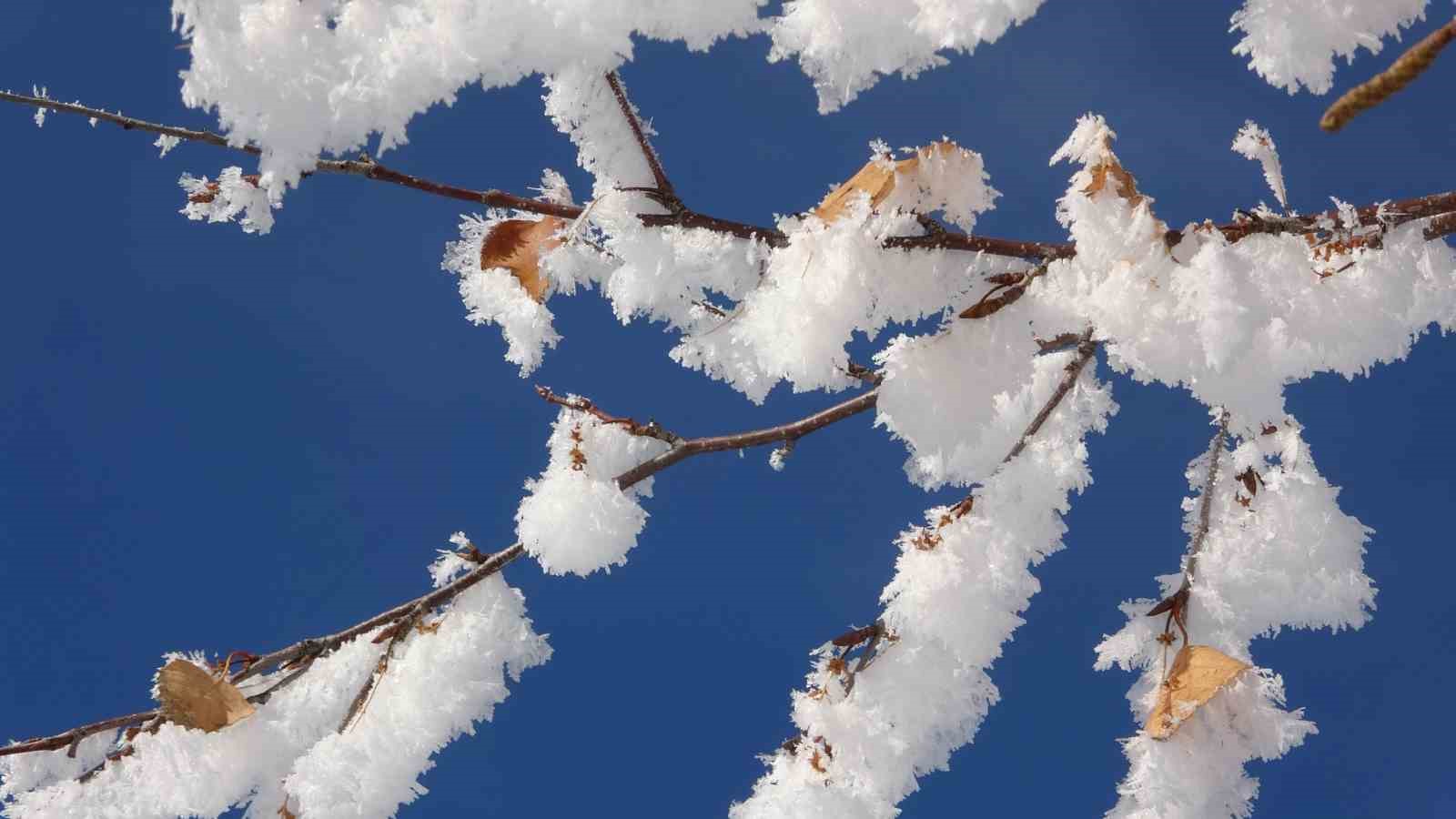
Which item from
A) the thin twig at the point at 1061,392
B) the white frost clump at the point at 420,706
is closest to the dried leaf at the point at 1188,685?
the thin twig at the point at 1061,392

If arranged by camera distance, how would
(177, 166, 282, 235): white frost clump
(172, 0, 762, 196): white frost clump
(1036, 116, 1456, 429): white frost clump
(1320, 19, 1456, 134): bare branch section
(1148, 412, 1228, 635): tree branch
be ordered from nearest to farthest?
(1320, 19, 1456, 134): bare branch section → (172, 0, 762, 196): white frost clump → (1036, 116, 1456, 429): white frost clump → (177, 166, 282, 235): white frost clump → (1148, 412, 1228, 635): tree branch

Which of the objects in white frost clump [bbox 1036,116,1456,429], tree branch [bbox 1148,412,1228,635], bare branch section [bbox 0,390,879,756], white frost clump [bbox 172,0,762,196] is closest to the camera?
white frost clump [bbox 172,0,762,196]

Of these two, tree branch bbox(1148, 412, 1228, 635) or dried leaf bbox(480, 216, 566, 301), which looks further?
tree branch bbox(1148, 412, 1228, 635)

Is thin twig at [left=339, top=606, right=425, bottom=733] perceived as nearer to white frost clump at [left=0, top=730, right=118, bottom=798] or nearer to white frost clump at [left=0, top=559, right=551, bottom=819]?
white frost clump at [left=0, top=559, right=551, bottom=819]

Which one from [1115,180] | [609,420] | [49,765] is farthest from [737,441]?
[49,765]

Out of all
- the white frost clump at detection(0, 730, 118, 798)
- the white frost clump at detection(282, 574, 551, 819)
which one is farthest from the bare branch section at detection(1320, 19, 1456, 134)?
the white frost clump at detection(0, 730, 118, 798)

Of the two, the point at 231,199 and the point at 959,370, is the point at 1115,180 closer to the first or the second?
the point at 959,370

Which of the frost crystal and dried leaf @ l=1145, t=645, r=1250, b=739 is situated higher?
the frost crystal
